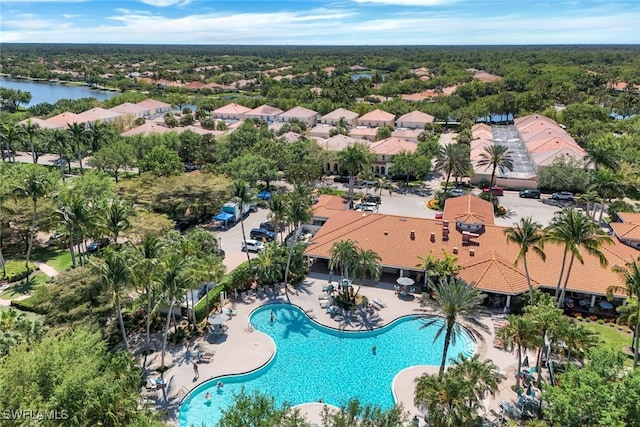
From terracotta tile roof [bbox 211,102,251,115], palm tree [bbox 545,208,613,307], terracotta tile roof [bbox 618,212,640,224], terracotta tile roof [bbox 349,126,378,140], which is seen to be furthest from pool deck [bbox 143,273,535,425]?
terracotta tile roof [bbox 211,102,251,115]

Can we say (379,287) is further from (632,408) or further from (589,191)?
(589,191)

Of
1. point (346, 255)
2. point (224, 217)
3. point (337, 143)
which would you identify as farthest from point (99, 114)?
point (346, 255)

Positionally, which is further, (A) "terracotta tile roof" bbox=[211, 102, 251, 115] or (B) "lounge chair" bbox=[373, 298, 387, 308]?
(A) "terracotta tile roof" bbox=[211, 102, 251, 115]

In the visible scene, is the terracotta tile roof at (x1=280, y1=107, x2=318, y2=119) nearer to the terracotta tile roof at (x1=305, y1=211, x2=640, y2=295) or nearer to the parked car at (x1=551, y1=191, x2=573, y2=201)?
the parked car at (x1=551, y1=191, x2=573, y2=201)

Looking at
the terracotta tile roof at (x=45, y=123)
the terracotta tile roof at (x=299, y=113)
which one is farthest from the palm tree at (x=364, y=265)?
the terracotta tile roof at (x=45, y=123)

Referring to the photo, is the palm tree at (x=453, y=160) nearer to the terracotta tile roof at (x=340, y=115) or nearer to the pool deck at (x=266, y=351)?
the pool deck at (x=266, y=351)
